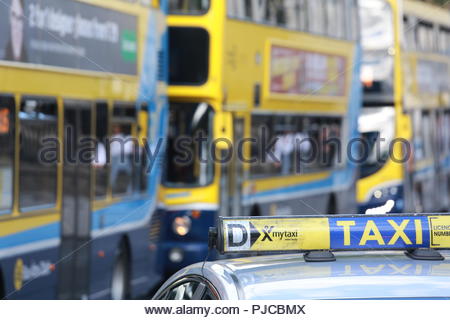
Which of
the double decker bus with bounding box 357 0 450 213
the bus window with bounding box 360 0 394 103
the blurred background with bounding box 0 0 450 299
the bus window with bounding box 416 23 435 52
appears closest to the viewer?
the blurred background with bounding box 0 0 450 299

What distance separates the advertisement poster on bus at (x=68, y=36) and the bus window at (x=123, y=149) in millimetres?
413

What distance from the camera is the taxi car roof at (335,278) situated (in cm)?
379

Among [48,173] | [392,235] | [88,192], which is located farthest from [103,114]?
[392,235]

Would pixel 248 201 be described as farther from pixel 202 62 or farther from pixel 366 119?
pixel 366 119

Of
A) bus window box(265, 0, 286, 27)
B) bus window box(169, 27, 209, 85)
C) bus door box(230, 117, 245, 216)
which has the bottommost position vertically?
bus door box(230, 117, 245, 216)

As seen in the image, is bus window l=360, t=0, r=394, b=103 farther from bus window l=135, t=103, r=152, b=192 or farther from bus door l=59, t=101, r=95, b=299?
bus door l=59, t=101, r=95, b=299

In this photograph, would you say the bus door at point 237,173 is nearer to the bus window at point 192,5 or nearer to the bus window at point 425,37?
the bus window at point 192,5

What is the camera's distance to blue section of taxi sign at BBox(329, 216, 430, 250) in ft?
14.0

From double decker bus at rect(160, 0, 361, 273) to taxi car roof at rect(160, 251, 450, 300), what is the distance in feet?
29.2

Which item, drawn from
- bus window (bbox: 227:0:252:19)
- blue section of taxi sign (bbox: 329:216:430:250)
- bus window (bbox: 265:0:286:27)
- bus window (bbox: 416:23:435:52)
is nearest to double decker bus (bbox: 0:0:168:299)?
bus window (bbox: 227:0:252:19)

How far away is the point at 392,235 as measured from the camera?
430cm

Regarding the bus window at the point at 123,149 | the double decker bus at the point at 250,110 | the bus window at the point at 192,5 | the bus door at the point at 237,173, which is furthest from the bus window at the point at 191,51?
the bus window at the point at 123,149

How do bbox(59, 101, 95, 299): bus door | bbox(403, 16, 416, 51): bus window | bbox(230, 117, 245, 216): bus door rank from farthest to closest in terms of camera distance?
bbox(403, 16, 416, 51): bus window → bbox(230, 117, 245, 216): bus door → bbox(59, 101, 95, 299): bus door

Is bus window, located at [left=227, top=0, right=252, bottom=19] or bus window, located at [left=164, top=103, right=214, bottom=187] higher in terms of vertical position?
bus window, located at [left=227, top=0, right=252, bottom=19]
